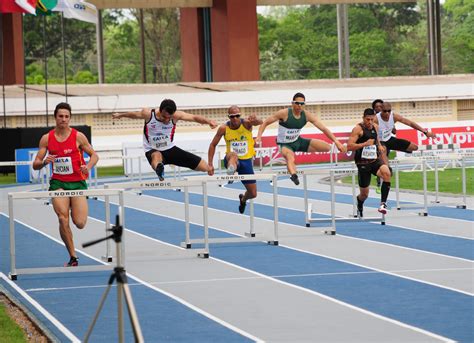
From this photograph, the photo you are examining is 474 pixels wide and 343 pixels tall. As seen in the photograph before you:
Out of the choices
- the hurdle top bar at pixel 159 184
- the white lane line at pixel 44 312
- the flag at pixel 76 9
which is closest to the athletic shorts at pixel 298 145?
the hurdle top bar at pixel 159 184

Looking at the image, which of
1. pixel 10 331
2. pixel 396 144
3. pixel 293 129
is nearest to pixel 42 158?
pixel 10 331

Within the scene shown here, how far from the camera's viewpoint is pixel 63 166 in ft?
46.7

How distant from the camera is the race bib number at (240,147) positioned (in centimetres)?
1844

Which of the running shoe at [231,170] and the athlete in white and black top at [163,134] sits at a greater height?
the athlete in white and black top at [163,134]

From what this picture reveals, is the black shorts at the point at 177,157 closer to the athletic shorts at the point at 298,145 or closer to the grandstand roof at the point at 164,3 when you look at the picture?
the athletic shorts at the point at 298,145

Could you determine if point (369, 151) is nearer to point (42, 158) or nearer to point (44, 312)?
point (42, 158)

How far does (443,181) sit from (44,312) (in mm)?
20790

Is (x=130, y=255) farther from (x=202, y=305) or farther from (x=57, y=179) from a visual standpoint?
(x=202, y=305)

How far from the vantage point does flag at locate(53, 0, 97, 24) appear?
36344 millimetres

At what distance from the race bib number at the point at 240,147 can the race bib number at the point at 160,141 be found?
1.48m

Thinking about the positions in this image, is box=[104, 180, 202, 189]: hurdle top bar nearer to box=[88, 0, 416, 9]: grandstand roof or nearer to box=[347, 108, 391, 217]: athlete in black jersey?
box=[347, 108, 391, 217]: athlete in black jersey

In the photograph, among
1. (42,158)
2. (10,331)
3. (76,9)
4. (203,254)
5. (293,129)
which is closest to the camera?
(10,331)

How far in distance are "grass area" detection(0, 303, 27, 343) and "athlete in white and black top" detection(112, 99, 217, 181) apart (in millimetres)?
6075

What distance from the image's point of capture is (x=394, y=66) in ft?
285
